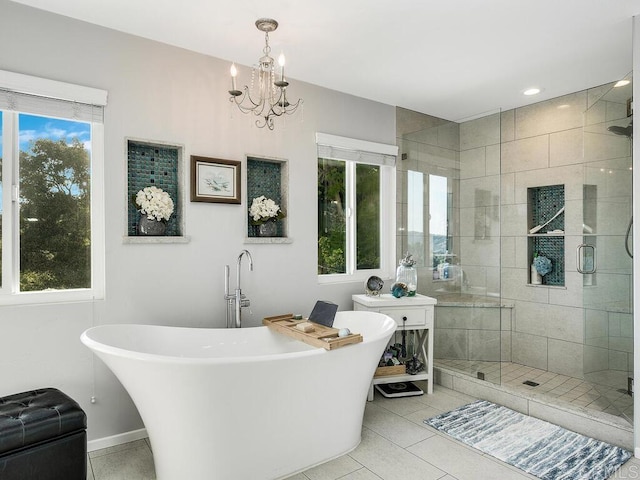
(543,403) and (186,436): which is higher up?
(186,436)

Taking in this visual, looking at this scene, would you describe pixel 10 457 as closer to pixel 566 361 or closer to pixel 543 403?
pixel 543 403

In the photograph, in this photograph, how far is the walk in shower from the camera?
319cm

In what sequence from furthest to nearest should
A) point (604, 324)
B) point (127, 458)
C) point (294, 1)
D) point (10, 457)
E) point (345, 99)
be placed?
1. point (345, 99)
2. point (604, 324)
3. point (127, 458)
4. point (294, 1)
5. point (10, 457)

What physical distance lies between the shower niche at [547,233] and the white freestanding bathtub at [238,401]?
2.18 meters

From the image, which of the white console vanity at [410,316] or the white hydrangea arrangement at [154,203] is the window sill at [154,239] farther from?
the white console vanity at [410,316]

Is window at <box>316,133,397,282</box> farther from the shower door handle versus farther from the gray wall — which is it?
the shower door handle

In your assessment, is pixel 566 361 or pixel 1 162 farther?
pixel 566 361

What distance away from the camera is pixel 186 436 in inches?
80.5

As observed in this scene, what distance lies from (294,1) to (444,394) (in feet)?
10.2

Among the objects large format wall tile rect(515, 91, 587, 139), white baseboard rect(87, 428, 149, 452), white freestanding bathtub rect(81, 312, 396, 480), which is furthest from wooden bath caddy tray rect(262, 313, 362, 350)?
large format wall tile rect(515, 91, 587, 139)

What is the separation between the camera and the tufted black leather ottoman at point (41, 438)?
1.84 metres

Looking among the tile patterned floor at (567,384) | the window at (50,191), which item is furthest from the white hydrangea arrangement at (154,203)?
the tile patterned floor at (567,384)

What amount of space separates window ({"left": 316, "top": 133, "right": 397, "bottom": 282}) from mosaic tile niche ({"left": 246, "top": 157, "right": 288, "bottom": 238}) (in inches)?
16.1

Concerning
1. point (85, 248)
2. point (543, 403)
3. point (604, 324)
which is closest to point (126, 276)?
point (85, 248)
